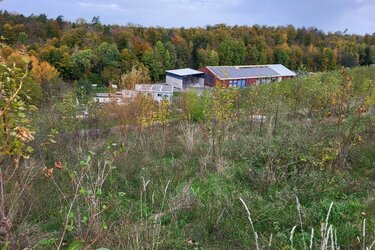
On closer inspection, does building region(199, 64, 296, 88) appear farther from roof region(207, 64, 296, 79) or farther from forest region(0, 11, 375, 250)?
forest region(0, 11, 375, 250)

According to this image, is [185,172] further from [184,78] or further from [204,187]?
[184,78]

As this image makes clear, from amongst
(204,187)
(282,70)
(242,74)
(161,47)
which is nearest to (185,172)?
(204,187)

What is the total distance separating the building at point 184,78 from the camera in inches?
1437

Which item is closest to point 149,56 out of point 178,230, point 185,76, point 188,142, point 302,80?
point 185,76

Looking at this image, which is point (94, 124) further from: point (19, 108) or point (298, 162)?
point (19, 108)

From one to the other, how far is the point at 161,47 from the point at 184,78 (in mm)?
4503

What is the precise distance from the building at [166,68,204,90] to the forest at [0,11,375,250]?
2492cm

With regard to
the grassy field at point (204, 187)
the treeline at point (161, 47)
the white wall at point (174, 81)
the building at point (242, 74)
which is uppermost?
the treeline at point (161, 47)

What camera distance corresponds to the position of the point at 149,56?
36.5 meters

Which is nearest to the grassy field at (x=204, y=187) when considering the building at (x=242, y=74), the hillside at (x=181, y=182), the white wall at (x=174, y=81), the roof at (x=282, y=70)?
the hillside at (x=181, y=182)

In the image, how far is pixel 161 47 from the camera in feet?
126

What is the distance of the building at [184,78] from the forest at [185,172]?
981 inches

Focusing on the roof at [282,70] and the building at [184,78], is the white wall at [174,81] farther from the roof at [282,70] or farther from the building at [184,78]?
the roof at [282,70]

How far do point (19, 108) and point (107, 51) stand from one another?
34065 mm
